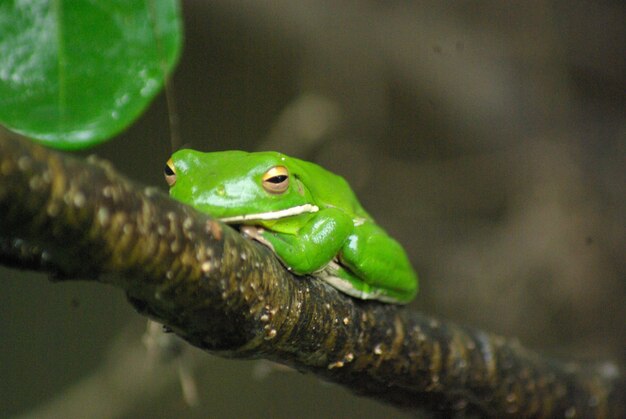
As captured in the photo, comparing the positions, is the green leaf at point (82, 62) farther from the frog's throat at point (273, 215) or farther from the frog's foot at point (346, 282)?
the frog's foot at point (346, 282)

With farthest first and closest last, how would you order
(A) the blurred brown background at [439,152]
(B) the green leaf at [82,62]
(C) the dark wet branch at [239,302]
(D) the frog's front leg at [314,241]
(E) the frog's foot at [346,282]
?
(A) the blurred brown background at [439,152] < (E) the frog's foot at [346,282] < (D) the frog's front leg at [314,241] < (B) the green leaf at [82,62] < (C) the dark wet branch at [239,302]

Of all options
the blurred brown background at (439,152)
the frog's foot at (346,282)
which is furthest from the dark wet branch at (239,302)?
the blurred brown background at (439,152)

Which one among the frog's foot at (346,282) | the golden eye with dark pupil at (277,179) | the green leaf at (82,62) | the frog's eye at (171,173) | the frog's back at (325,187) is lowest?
the frog's foot at (346,282)

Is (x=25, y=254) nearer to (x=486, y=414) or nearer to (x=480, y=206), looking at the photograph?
(x=486, y=414)

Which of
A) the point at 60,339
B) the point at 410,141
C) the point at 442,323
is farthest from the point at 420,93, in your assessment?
the point at 60,339

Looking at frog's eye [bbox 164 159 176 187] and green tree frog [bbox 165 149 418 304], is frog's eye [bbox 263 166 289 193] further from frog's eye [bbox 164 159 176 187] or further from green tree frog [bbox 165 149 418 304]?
frog's eye [bbox 164 159 176 187]

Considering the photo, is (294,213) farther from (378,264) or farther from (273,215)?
(378,264)

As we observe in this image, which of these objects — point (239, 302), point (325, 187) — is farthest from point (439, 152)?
point (239, 302)
